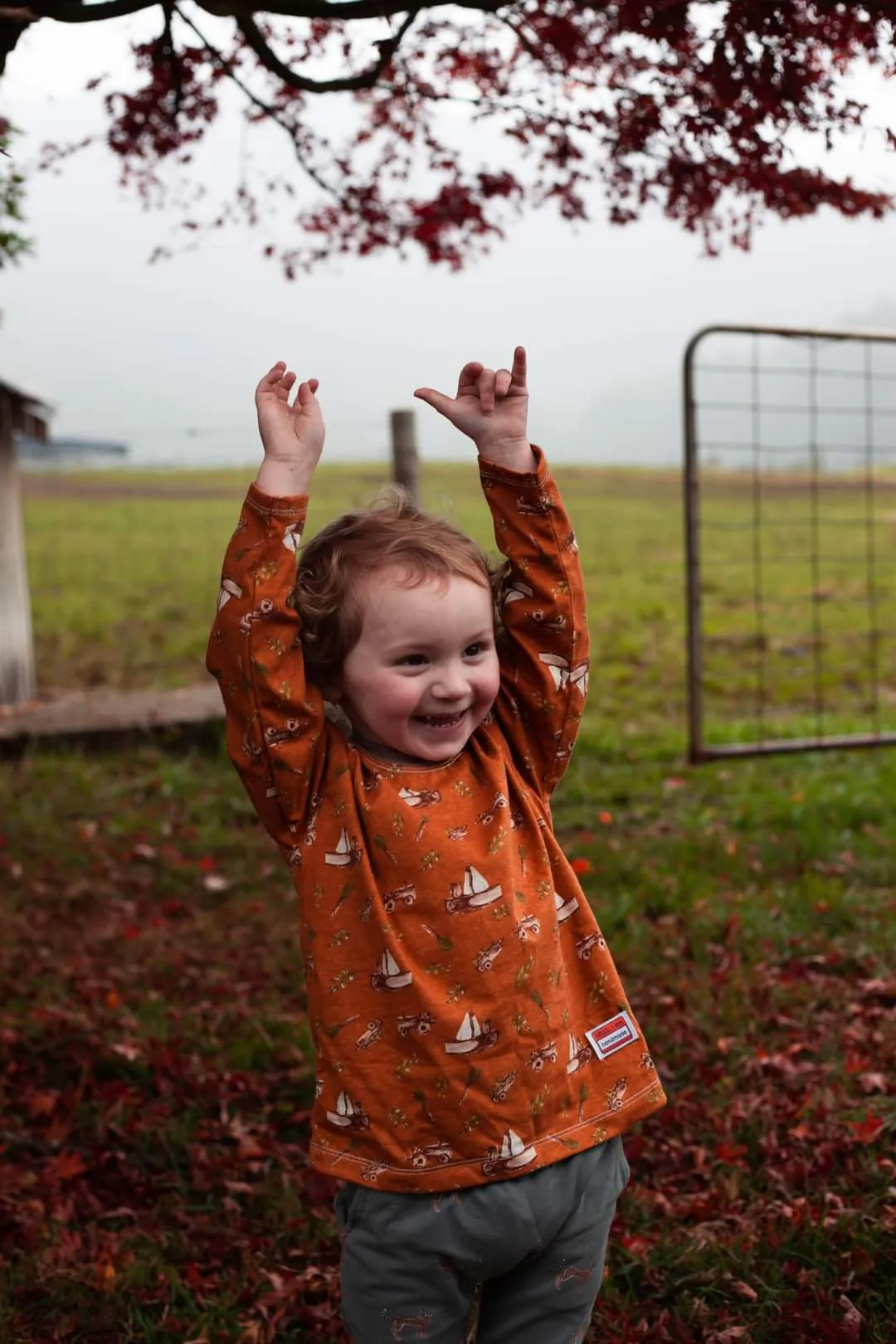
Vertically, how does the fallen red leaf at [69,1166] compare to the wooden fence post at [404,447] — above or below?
below

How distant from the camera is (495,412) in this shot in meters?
2.06

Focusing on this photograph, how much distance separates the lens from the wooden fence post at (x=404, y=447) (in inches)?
287

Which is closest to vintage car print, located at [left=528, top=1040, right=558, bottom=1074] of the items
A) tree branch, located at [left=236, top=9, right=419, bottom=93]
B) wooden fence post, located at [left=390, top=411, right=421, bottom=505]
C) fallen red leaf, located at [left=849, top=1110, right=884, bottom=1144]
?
fallen red leaf, located at [left=849, top=1110, right=884, bottom=1144]

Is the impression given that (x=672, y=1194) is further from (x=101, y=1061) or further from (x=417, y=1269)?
(x=101, y=1061)

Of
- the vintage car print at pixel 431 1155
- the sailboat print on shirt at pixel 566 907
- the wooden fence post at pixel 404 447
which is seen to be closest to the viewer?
the vintage car print at pixel 431 1155

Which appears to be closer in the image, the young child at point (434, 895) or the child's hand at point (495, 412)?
the young child at point (434, 895)

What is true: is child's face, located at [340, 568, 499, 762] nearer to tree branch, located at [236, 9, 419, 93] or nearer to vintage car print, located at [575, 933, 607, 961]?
vintage car print, located at [575, 933, 607, 961]

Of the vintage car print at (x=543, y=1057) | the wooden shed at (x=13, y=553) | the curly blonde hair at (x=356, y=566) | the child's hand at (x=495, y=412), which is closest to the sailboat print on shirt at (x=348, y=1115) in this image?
the vintage car print at (x=543, y=1057)

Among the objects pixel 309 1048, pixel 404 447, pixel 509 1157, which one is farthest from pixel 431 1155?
pixel 404 447

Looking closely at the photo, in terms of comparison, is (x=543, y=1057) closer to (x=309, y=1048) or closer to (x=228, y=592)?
(x=228, y=592)

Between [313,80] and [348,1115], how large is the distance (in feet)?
8.41

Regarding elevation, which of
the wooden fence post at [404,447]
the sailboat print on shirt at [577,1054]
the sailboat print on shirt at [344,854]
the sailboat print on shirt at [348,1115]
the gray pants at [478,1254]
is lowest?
the gray pants at [478,1254]

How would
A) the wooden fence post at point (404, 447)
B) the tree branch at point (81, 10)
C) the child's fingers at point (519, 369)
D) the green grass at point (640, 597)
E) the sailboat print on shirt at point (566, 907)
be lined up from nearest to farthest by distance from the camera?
1. the child's fingers at point (519, 369)
2. the sailboat print on shirt at point (566, 907)
3. the tree branch at point (81, 10)
4. the wooden fence post at point (404, 447)
5. the green grass at point (640, 597)

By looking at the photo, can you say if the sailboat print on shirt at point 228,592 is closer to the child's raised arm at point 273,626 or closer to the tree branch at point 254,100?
the child's raised arm at point 273,626
